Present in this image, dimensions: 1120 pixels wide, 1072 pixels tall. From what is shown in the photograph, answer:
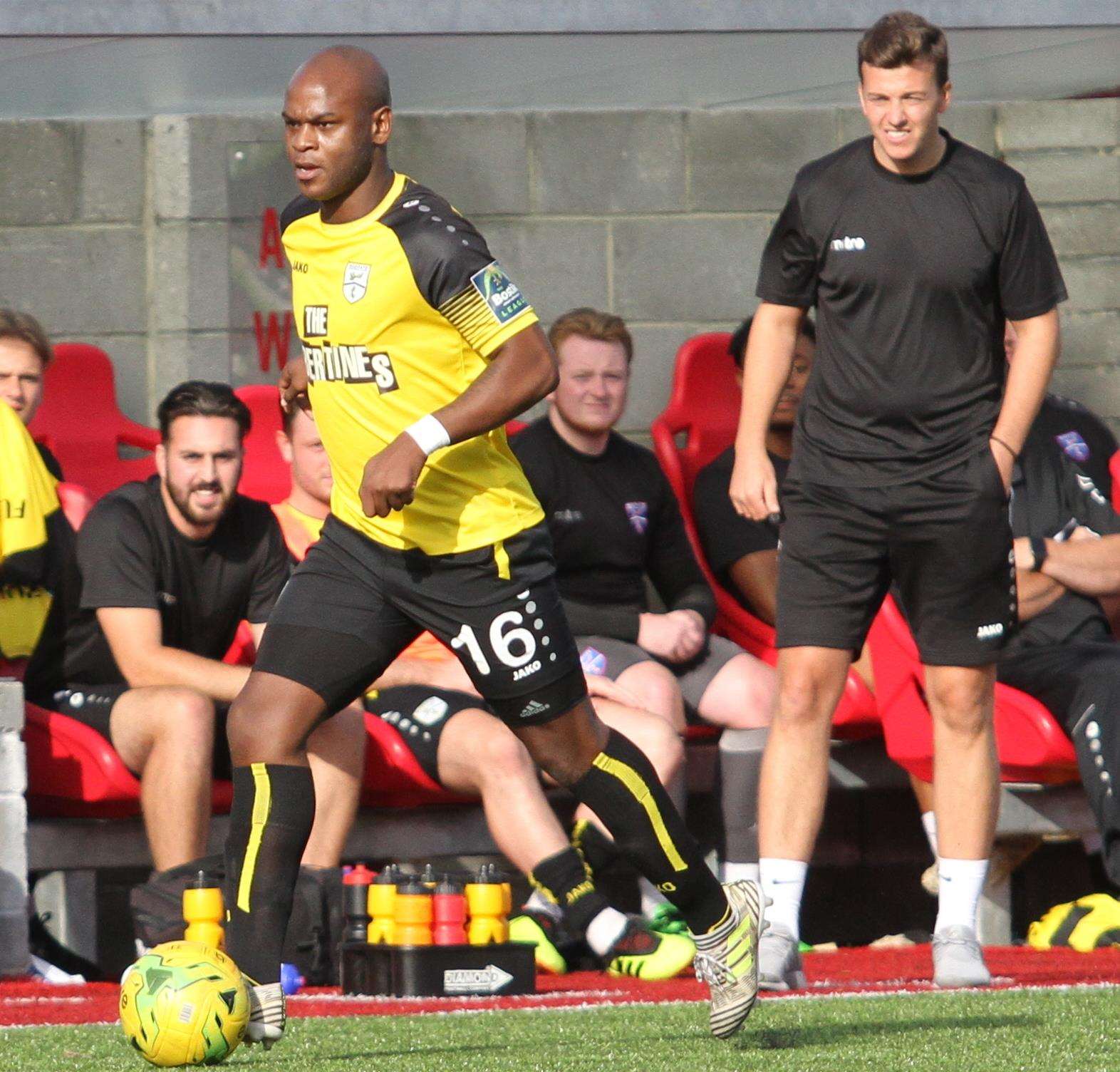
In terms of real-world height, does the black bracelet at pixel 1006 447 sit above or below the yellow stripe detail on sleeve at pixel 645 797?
above

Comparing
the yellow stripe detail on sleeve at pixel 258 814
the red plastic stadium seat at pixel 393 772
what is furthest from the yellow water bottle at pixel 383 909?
the yellow stripe detail on sleeve at pixel 258 814

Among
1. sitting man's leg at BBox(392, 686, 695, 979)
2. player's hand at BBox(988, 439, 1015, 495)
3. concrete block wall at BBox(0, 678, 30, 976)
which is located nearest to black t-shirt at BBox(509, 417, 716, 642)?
sitting man's leg at BBox(392, 686, 695, 979)

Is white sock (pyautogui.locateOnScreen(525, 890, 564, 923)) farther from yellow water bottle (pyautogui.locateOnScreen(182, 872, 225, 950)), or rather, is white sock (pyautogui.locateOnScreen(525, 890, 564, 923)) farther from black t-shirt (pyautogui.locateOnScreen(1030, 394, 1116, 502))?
black t-shirt (pyautogui.locateOnScreen(1030, 394, 1116, 502))

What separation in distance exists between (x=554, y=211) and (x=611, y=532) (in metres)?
1.49

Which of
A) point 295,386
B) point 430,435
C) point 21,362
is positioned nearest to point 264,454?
point 21,362

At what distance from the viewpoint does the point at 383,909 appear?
5.28 meters

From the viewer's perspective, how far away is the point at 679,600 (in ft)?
22.4

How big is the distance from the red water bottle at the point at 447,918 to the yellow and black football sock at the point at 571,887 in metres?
0.40

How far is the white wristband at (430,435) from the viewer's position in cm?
384

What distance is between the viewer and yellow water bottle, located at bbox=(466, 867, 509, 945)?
5301mm

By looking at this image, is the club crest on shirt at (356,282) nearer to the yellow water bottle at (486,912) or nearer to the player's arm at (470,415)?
the player's arm at (470,415)

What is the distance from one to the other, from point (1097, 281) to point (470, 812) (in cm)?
322

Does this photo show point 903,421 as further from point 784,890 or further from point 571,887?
point 571,887

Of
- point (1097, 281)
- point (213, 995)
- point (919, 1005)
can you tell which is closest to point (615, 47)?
point (1097, 281)
